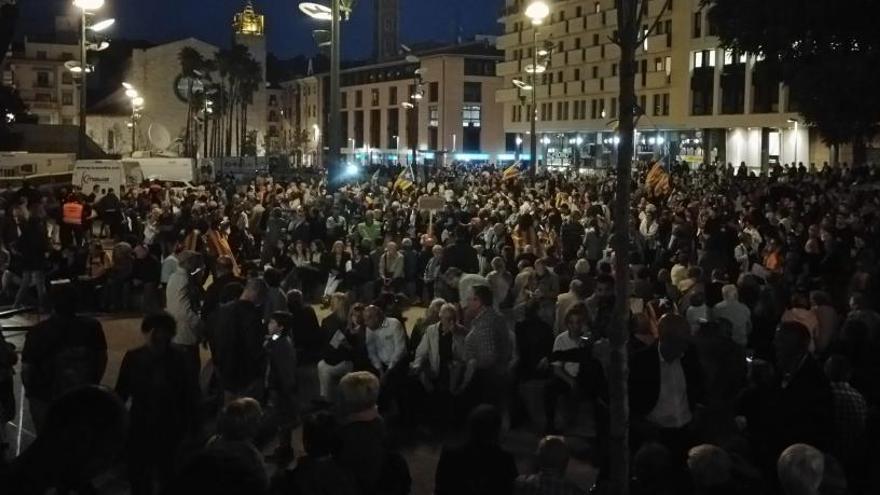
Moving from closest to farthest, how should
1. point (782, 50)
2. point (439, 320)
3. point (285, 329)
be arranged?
1. point (285, 329)
2. point (439, 320)
3. point (782, 50)

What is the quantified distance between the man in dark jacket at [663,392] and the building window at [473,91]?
90766mm

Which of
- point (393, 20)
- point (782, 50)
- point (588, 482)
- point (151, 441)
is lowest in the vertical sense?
point (588, 482)

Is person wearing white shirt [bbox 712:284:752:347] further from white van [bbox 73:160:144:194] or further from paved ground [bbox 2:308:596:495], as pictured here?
white van [bbox 73:160:144:194]

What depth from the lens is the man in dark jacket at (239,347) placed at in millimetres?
8445

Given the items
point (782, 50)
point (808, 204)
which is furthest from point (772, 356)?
point (782, 50)

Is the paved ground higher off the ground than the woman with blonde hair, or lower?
lower

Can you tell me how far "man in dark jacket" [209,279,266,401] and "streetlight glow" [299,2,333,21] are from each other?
9.71 metres

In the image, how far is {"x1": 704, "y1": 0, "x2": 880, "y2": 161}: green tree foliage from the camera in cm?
2150

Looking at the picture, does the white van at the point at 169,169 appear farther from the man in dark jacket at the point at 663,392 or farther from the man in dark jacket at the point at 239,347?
the man in dark jacket at the point at 663,392

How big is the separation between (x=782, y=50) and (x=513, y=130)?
60.3 metres

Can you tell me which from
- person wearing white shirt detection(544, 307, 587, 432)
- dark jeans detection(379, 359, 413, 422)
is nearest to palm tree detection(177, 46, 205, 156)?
dark jeans detection(379, 359, 413, 422)

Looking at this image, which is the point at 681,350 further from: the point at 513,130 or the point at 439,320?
→ the point at 513,130

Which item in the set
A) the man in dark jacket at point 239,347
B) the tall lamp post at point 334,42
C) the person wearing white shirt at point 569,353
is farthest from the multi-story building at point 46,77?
the person wearing white shirt at point 569,353

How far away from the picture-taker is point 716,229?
16469 mm
